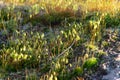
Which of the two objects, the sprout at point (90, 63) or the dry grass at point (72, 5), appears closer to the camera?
the sprout at point (90, 63)

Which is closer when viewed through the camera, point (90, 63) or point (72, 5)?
point (90, 63)

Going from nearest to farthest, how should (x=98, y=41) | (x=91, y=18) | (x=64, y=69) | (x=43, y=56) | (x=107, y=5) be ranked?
(x=64, y=69) < (x=43, y=56) < (x=98, y=41) < (x=91, y=18) < (x=107, y=5)

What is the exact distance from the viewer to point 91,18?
6.81 metres

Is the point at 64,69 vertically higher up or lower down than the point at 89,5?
lower down

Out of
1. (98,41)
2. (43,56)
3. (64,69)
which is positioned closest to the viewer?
(64,69)

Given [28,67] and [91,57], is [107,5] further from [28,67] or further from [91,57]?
[28,67]

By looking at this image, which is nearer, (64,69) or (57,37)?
(64,69)

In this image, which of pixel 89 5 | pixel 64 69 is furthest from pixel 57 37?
pixel 89 5

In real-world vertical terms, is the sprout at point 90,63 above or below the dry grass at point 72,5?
below

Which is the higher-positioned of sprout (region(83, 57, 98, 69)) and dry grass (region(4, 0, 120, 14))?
dry grass (region(4, 0, 120, 14))

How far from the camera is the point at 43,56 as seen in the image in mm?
5770

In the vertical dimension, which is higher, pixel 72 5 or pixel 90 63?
pixel 72 5

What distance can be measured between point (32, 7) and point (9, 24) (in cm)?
68

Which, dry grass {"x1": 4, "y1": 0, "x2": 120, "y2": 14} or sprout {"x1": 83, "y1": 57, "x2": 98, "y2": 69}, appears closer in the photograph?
sprout {"x1": 83, "y1": 57, "x2": 98, "y2": 69}
